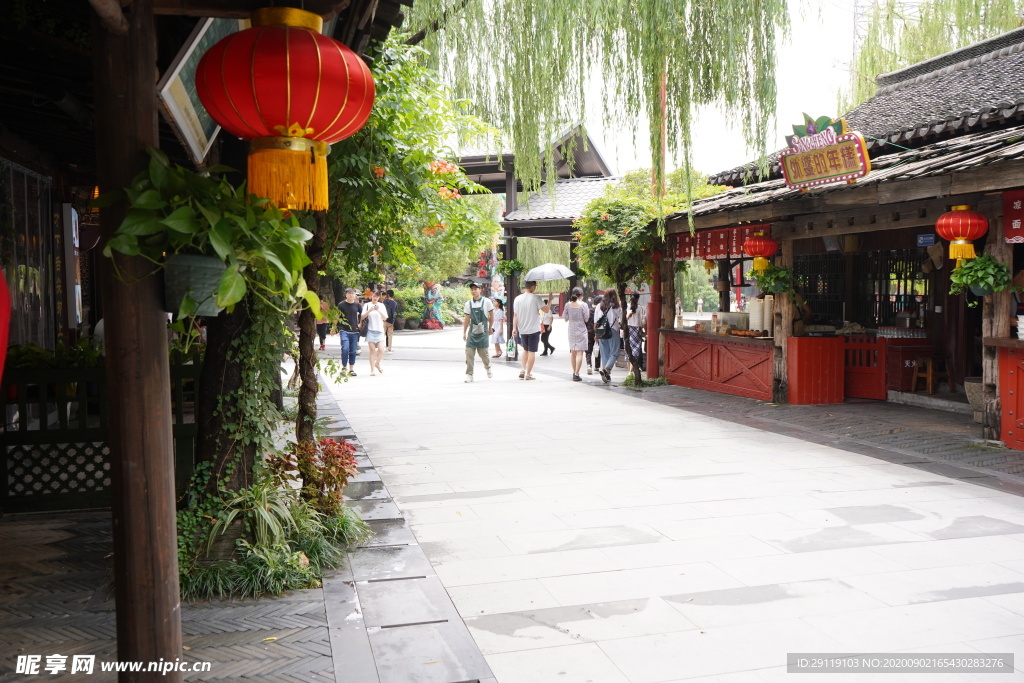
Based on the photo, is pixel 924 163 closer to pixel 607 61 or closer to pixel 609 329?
pixel 607 61

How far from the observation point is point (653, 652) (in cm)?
357

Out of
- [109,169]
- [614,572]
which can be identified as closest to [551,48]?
[614,572]

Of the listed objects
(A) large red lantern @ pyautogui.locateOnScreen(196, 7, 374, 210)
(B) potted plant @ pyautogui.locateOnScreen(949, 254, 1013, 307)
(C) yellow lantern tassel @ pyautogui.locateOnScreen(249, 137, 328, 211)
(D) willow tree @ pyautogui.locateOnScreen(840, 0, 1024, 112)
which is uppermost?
(D) willow tree @ pyautogui.locateOnScreen(840, 0, 1024, 112)

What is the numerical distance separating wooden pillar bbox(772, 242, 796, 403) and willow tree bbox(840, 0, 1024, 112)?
4.70 m

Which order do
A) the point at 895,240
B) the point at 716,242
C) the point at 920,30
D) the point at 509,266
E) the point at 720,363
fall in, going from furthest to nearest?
the point at 509,266
the point at 920,30
the point at 720,363
the point at 716,242
the point at 895,240

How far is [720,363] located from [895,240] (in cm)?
315

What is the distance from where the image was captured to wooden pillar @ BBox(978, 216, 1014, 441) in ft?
25.9

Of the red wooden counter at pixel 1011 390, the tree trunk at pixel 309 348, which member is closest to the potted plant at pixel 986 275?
the red wooden counter at pixel 1011 390

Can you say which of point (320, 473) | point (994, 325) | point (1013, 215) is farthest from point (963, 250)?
point (320, 473)

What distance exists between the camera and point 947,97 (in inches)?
461

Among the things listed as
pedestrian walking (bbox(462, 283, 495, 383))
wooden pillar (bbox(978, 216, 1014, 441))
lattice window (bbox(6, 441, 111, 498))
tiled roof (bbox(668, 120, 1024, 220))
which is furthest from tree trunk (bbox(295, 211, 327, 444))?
pedestrian walking (bbox(462, 283, 495, 383))

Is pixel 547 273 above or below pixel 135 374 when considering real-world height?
above

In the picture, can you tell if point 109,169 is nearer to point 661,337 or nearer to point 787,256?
point 787,256

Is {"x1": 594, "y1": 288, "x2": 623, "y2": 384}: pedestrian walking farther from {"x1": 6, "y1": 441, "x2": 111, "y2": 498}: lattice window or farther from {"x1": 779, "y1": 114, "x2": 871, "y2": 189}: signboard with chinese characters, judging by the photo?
{"x1": 6, "y1": 441, "x2": 111, "y2": 498}: lattice window
